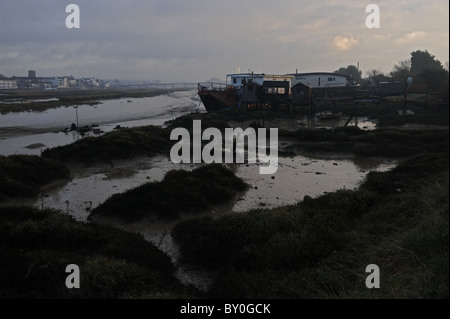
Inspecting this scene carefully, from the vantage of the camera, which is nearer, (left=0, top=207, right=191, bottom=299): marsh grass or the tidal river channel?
(left=0, top=207, right=191, bottom=299): marsh grass

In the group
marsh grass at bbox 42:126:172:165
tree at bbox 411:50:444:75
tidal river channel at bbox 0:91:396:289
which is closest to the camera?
tidal river channel at bbox 0:91:396:289

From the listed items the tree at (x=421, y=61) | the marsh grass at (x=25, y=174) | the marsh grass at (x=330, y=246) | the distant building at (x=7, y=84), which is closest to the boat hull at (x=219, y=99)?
the marsh grass at (x=25, y=174)

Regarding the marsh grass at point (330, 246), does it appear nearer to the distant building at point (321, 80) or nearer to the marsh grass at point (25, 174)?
the marsh grass at point (25, 174)

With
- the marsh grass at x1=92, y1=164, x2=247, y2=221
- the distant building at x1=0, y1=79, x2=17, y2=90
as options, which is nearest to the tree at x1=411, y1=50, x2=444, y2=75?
the marsh grass at x1=92, y1=164, x2=247, y2=221

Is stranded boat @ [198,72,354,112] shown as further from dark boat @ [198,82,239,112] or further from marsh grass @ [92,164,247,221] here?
marsh grass @ [92,164,247,221]

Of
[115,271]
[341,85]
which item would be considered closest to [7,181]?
[115,271]

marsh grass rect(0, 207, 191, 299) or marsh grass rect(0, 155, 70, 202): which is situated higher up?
marsh grass rect(0, 155, 70, 202)

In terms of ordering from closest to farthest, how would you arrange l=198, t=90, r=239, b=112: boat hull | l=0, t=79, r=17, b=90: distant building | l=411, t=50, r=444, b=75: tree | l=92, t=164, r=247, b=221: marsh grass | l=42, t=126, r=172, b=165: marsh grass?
l=92, t=164, r=247, b=221: marsh grass, l=42, t=126, r=172, b=165: marsh grass, l=198, t=90, r=239, b=112: boat hull, l=411, t=50, r=444, b=75: tree, l=0, t=79, r=17, b=90: distant building

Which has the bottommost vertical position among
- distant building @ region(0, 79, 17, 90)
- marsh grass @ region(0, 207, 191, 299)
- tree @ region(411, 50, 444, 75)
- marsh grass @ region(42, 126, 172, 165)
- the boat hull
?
marsh grass @ region(0, 207, 191, 299)

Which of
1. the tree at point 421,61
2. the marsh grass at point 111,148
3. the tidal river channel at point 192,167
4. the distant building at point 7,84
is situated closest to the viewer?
the tidal river channel at point 192,167

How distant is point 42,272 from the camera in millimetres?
7109

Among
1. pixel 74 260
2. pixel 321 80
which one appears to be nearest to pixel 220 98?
pixel 321 80

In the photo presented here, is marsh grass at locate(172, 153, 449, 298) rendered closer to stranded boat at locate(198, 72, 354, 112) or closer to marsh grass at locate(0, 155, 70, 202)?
marsh grass at locate(0, 155, 70, 202)
